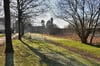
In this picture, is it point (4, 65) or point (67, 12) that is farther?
point (67, 12)

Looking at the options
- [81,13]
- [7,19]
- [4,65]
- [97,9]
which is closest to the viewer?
[4,65]

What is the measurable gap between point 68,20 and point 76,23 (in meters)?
1.56

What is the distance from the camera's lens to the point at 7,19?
1892 centimetres

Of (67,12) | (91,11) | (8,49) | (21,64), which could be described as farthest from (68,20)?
(21,64)

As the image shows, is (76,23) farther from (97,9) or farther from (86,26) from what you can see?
(97,9)

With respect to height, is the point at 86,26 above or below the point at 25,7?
below

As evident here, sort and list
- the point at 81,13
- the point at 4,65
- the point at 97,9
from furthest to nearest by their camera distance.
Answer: the point at 81,13 → the point at 97,9 → the point at 4,65

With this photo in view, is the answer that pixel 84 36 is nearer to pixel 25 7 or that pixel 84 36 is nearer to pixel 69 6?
pixel 69 6

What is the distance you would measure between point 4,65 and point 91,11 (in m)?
27.3

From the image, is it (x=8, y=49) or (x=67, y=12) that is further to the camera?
(x=67, y=12)

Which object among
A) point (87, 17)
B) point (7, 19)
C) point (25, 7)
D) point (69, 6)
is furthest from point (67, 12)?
point (7, 19)

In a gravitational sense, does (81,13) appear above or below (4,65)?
above

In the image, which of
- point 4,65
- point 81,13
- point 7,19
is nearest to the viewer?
point 4,65

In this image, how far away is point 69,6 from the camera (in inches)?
1550
